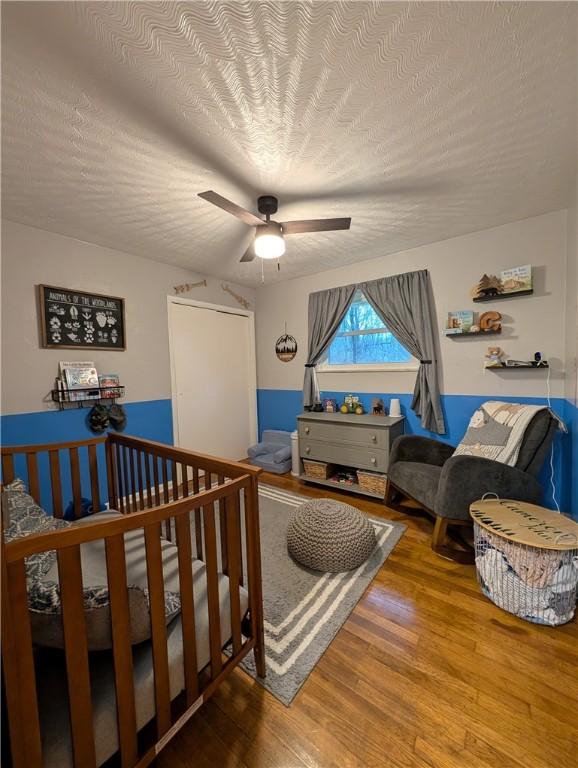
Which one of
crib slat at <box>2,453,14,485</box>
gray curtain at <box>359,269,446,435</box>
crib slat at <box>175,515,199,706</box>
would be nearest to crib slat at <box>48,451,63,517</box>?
crib slat at <box>2,453,14,485</box>

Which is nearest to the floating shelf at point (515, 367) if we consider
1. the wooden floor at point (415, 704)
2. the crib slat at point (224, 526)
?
the wooden floor at point (415, 704)

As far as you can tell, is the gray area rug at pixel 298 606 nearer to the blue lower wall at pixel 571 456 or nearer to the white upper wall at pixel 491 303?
the blue lower wall at pixel 571 456

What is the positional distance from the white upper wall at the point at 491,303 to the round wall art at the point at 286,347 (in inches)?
26.6

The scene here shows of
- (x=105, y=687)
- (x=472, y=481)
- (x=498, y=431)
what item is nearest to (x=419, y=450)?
(x=498, y=431)

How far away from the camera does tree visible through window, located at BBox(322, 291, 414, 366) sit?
10.0 ft

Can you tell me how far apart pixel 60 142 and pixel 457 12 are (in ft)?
5.73

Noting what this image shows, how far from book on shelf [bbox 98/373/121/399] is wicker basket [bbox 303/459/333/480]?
202 centimetres

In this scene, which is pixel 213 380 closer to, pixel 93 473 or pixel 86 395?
pixel 86 395

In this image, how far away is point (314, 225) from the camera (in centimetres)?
180

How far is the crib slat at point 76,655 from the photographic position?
0.68 m

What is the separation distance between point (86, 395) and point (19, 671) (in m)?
2.20

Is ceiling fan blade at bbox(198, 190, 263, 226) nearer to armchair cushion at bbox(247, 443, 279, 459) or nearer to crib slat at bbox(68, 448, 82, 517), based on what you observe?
crib slat at bbox(68, 448, 82, 517)

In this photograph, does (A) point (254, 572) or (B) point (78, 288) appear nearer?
(A) point (254, 572)

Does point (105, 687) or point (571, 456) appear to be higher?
point (571, 456)
